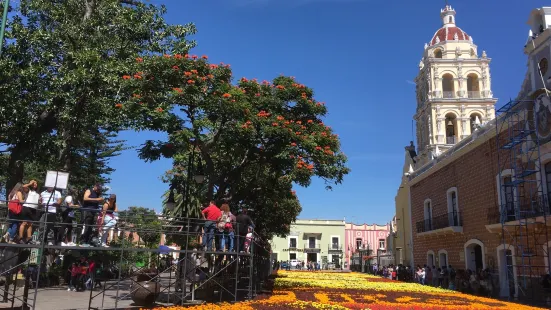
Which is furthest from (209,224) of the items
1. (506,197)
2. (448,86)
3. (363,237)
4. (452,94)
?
(363,237)

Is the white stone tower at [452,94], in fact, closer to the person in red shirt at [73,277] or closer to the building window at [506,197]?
Result: the building window at [506,197]

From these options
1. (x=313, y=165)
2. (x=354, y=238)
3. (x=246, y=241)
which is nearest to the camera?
(x=246, y=241)

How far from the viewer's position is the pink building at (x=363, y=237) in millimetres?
66750

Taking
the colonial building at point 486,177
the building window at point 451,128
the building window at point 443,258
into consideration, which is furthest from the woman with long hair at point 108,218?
the building window at point 451,128

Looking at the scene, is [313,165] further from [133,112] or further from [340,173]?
[133,112]

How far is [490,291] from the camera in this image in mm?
19984

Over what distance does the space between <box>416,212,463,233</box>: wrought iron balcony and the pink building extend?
124 feet

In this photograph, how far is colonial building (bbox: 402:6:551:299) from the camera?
1747 cm

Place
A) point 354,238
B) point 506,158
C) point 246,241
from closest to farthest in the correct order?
point 246,241
point 506,158
point 354,238

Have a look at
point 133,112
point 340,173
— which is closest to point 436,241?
point 340,173

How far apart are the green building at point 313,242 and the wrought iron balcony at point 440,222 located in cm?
3771

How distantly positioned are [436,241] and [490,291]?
25.4ft

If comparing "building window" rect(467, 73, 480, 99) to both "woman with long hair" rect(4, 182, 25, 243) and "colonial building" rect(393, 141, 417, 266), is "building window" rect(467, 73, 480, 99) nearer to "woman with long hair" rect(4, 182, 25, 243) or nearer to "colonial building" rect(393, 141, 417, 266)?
"colonial building" rect(393, 141, 417, 266)

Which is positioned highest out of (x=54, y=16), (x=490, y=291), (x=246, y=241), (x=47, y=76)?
(x=54, y=16)
